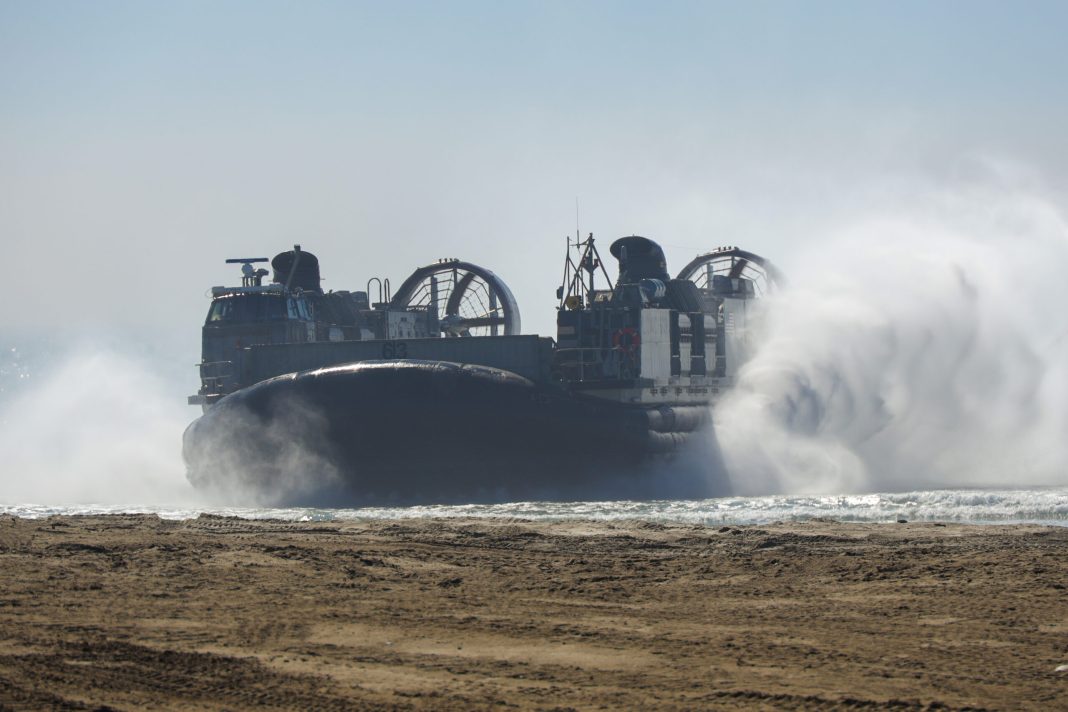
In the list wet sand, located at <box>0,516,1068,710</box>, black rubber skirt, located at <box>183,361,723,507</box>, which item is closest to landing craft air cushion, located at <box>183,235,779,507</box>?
black rubber skirt, located at <box>183,361,723,507</box>

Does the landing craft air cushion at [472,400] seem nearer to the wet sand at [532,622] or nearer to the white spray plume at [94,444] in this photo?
the white spray plume at [94,444]

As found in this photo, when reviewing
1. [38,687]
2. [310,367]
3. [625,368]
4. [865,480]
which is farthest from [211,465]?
[38,687]

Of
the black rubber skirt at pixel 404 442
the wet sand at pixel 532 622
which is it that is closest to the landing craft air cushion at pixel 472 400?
the black rubber skirt at pixel 404 442

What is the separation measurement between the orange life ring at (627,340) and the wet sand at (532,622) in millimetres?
7512

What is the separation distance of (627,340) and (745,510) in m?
4.28

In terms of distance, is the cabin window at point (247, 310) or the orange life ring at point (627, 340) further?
the cabin window at point (247, 310)

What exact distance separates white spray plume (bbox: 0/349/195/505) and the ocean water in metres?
1.40

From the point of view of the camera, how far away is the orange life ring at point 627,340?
655 inches

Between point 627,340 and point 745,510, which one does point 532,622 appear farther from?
point 627,340

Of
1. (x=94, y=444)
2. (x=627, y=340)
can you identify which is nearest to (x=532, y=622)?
(x=627, y=340)

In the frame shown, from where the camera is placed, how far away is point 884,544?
8797 millimetres

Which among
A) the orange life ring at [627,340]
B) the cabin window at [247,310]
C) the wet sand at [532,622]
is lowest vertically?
the wet sand at [532,622]

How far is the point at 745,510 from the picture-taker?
12758 mm

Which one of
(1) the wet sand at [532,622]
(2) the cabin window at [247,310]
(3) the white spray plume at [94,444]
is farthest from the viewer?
(2) the cabin window at [247,310]
